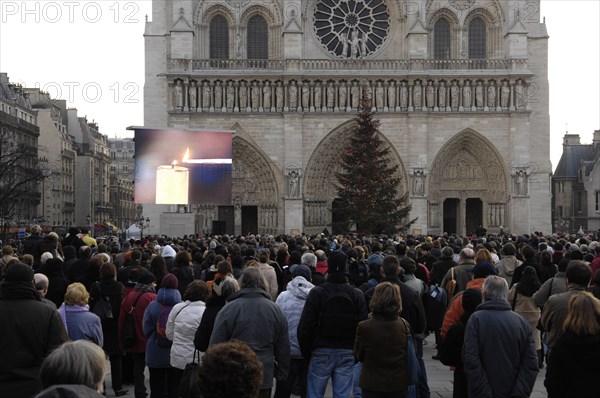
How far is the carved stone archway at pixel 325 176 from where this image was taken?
3959cm

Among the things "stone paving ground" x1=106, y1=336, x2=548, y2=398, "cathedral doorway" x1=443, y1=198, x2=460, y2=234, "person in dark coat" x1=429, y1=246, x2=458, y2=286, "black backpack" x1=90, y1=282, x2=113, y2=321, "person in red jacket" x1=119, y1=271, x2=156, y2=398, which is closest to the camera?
"person in red jacket" x1=119, y1=271, x2=156, y2=398

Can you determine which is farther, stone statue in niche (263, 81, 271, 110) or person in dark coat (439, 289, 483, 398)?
stone statue in niche (263, 81, 271, 110)

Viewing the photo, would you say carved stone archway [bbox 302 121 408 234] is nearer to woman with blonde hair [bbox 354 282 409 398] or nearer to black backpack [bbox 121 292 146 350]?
black backpack [bbox 121 292 146 350]

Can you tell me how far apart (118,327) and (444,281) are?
4.39m

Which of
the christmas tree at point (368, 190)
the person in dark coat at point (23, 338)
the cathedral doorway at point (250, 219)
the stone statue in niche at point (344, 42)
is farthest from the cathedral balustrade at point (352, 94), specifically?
the person in dark coat at point (23, 338)

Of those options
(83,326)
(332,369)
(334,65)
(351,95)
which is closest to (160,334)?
(83,326)

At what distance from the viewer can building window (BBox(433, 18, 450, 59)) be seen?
41231mm

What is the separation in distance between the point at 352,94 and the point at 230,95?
558 centimetres

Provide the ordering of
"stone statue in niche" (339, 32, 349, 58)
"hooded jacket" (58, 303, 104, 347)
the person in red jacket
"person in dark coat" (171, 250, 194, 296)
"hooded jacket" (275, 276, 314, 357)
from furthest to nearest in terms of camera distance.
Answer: "stone statue in niche" (339, 32, 349, 58) → "person in dark coat" (171, 250, 194, 296) → the person in red jacket → "hooded jacket" (275, 276, 314, 357) → "hooded jacket" (58, 303, 104, 347)

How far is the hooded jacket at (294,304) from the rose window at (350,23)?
106ft

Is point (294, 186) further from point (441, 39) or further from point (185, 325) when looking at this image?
point (185, 325)

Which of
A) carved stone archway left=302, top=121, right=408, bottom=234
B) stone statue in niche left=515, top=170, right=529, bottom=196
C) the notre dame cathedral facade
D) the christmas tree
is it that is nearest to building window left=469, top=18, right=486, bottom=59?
the notre dame cathedral facade

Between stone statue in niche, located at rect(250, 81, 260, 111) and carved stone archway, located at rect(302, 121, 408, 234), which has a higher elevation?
stone statue in niche, located at rect(250, 81, 260, 111)

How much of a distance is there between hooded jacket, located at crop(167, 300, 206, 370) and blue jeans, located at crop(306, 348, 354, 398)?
45.8 inches
